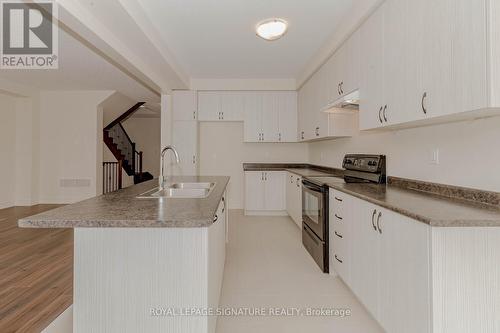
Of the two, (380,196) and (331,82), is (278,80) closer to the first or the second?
(331,82)

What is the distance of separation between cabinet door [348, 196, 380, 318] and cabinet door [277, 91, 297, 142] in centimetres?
378

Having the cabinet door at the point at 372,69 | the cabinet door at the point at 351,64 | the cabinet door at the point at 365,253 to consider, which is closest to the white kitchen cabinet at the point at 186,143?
the cabinet door at the point at 351,64

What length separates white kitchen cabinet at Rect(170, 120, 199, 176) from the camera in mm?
6012

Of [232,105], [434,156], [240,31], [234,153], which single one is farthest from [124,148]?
[434,156]

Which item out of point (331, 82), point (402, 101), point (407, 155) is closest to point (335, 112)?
point (331, 82)

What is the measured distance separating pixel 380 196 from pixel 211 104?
14.9ft

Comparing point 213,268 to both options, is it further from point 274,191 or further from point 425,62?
point 274,191

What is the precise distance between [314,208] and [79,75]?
4.92 m

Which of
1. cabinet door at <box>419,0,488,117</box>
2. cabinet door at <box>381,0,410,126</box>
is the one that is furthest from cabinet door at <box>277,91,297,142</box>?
cabinet door at <box>419,0,488,117</box>

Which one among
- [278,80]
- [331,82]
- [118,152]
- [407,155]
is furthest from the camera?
[118,152]

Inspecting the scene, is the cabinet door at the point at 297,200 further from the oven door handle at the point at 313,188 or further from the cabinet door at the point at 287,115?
the cabinet door at the point at 287,115

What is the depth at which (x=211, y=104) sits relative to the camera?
6.09 metres

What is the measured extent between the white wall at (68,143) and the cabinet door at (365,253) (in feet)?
20.7

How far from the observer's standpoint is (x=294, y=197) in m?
5.10
